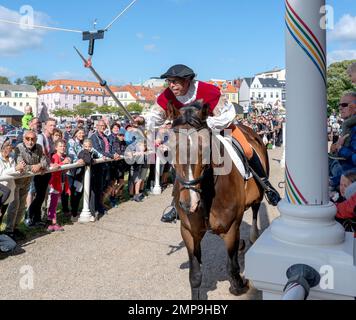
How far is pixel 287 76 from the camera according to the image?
76.7 inches

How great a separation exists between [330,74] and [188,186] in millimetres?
61557

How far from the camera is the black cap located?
3.81 meters

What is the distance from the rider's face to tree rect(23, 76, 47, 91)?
148 meters

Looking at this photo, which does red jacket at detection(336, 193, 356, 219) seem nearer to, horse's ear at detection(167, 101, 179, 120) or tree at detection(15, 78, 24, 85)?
horse's ear at detection(167, 101, 179, 120)

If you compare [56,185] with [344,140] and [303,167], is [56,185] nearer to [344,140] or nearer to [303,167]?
[344,140]

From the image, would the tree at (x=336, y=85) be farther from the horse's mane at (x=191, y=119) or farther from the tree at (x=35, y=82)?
the tree at (x=35, y=82)

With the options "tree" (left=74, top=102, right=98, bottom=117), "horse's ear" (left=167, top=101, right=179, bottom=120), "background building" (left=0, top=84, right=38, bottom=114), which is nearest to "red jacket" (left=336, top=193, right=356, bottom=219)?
"horse's ear" (left=167, top=101, right=179, bottom=120)

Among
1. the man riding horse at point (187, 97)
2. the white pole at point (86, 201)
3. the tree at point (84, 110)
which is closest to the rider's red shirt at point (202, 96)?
the man riding horse at point (187, 97)

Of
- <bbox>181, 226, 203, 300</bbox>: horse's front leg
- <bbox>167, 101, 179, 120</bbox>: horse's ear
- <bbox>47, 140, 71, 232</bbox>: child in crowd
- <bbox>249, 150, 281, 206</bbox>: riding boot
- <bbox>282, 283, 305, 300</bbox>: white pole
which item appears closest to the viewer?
<bbox>282, 283, 305, 300</bbox>: white pole

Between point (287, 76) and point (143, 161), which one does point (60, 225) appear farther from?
point (287, 76)

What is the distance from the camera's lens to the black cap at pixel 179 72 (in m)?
3.81

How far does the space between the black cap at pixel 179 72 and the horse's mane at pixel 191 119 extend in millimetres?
557

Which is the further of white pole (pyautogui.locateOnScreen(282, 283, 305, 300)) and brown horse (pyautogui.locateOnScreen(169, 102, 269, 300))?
brown horse (pyautogui.locateOnScreen(169, 102, 269, 300))

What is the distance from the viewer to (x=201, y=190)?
11.3ft
